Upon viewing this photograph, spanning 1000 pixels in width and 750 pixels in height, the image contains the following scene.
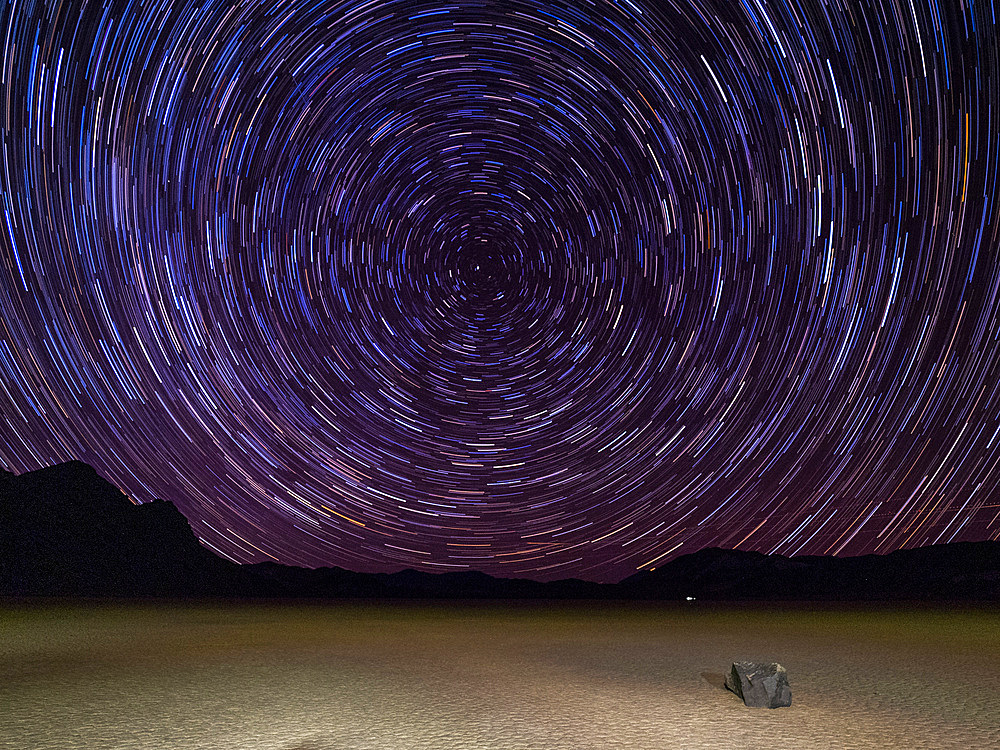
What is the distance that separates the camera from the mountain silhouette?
280ft

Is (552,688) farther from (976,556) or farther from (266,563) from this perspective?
Answer: (266,563)

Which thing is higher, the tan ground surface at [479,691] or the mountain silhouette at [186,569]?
the mountain silhouette at [186,569]

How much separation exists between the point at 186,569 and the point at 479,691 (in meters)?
105

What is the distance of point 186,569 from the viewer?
10500cm

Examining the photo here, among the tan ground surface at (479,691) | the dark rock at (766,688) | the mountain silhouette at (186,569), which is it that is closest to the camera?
the tan ground surface at (479,691)

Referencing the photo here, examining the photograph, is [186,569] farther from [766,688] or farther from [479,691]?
[766,688]

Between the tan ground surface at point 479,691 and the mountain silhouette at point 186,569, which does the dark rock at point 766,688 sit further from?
the mountain silhouette at point 186,569

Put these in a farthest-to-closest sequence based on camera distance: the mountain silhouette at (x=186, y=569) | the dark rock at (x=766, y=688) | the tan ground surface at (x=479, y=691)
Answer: the mountain silhouette at (x=186, y=569) → the dark rock at (x=766, y=688) → the tan ground surface at (x=479, y=691)

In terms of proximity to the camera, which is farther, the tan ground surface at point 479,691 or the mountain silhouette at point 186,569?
the mountain silhouette at point 186,569

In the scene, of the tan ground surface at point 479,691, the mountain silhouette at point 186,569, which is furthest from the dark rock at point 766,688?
the mountain silhouette at point 186,569

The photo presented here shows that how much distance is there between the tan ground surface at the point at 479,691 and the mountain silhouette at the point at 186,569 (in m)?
53.2

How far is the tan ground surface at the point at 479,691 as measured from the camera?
841cm

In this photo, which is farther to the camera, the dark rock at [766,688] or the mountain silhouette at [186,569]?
the mountain silhouette at [186,569]

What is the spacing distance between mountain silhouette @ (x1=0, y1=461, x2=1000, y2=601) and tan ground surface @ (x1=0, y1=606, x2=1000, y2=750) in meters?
53.2
